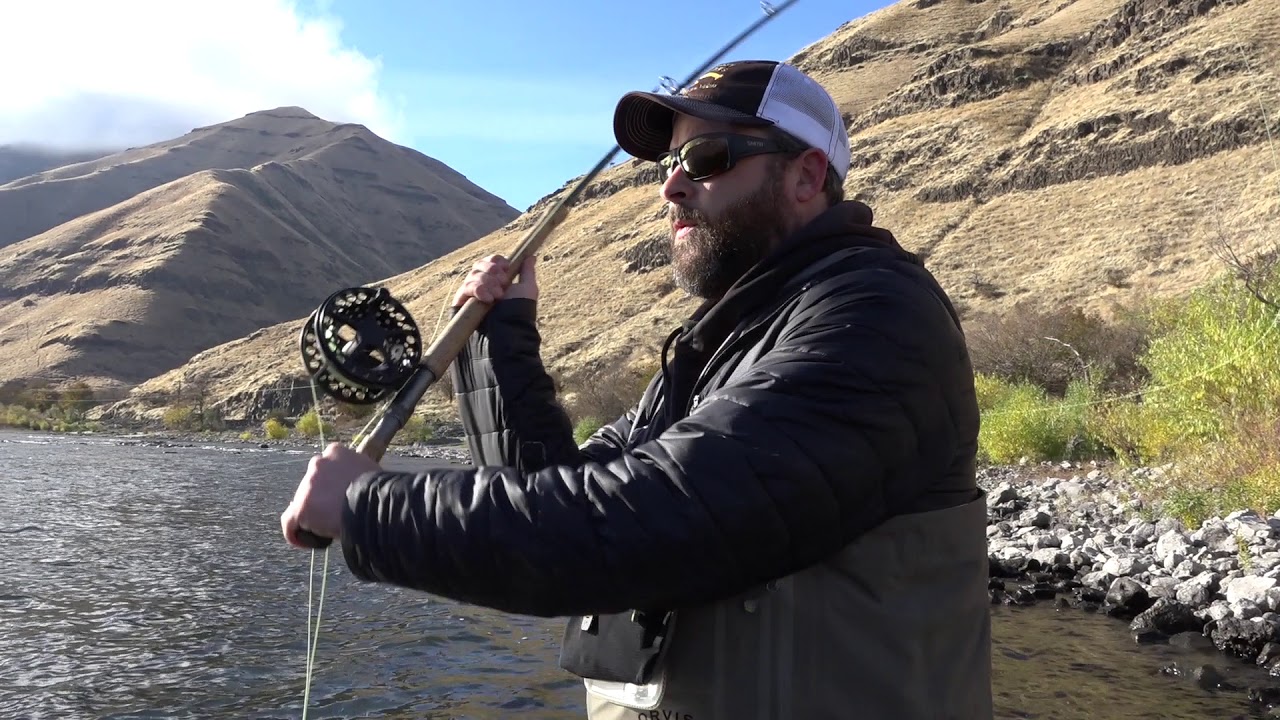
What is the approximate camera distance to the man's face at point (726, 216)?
6.39 feet

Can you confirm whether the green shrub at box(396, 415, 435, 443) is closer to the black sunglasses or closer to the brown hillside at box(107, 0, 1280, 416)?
the brown hillside at box(107, 0, 1280, 416)

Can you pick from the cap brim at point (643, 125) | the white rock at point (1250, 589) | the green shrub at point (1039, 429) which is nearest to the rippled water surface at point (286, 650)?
the white rock at point (1250, 589)

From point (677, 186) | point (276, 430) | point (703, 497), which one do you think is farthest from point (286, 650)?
point (276, 430)

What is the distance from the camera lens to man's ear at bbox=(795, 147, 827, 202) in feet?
6.41

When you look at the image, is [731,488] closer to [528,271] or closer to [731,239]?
[731,239]

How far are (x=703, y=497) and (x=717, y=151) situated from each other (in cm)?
85

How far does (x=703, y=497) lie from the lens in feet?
4.35

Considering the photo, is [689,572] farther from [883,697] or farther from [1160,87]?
[1160,87]

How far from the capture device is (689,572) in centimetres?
135

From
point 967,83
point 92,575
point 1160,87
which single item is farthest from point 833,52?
point 92,575

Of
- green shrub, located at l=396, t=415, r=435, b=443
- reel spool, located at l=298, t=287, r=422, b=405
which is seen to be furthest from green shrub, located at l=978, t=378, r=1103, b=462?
green shrub, located at l=396, t=415, r=435, b=443

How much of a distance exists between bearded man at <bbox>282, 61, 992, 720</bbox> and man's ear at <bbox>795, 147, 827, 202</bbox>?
0.38ft

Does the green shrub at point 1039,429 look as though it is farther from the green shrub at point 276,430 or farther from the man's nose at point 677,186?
the green shrub at point 276,430

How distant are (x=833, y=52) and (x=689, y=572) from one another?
8914cm
